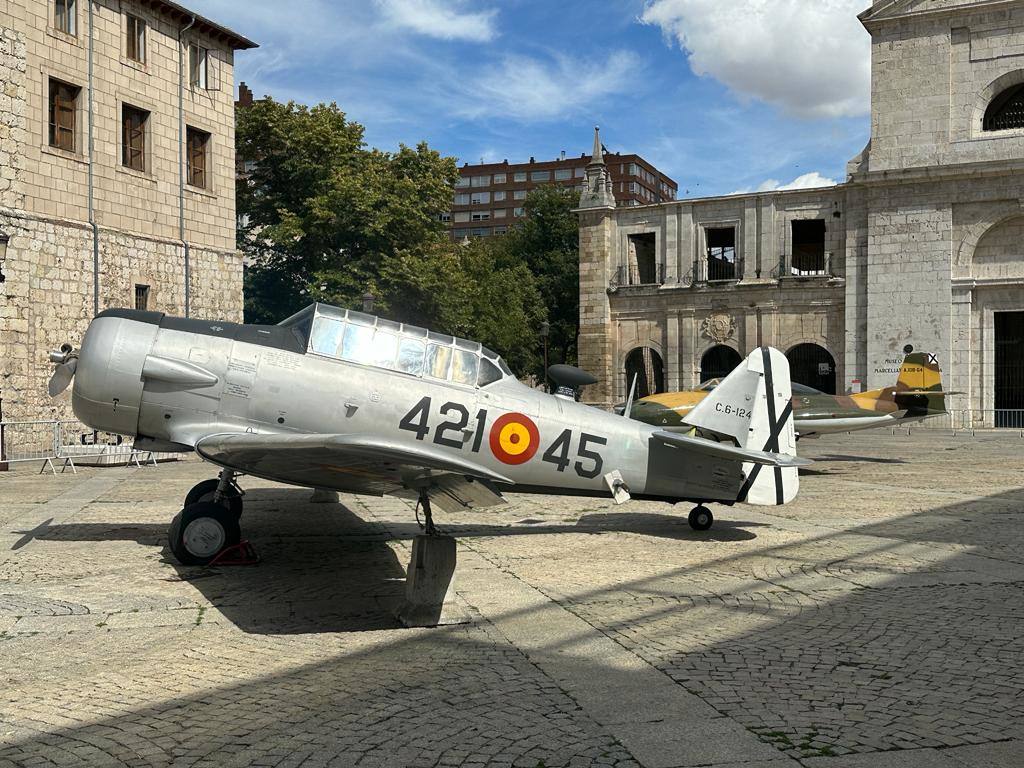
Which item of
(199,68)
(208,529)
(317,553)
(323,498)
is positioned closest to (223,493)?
(208,529)

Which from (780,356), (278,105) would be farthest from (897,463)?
(278,105)

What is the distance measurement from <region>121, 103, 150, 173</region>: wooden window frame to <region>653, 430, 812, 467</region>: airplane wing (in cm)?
2243

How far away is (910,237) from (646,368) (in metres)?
13.9

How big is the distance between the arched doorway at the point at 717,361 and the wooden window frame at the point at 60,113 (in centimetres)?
2900

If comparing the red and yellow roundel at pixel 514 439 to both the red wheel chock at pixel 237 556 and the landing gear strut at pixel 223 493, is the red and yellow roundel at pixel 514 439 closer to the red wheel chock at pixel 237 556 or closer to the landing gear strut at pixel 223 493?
the red wheel chock at pixel 237 556

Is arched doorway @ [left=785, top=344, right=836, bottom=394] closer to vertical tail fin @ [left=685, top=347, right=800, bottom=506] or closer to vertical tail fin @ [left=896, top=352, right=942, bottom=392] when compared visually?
vertical tail fin @ [left=896, top=352, right=942, bottom=392]

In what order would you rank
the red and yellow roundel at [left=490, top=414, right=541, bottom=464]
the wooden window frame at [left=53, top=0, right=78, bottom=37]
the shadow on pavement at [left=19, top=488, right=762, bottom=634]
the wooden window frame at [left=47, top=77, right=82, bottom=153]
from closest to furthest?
the shadow on pavement at [left=19, top=488, right=762, bottom=634]
the red and yellow roundel at [left=490, top=414, right=541, bottom=464]
the wooden window frame at [left=47, top=77, right=82, bottom=153]
the wooden window frame at [left=53, top=0, right=78, bottom=37]

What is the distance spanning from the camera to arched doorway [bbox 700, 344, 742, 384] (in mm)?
42562

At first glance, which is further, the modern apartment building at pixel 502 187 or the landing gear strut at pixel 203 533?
the modern apartment building at pixel 502 187

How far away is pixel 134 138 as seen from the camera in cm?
2692

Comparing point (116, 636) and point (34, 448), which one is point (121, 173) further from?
point (116, 636)

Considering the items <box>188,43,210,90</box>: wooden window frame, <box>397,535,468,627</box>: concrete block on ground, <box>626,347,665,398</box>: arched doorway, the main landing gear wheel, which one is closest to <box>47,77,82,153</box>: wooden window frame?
<box>188,43,210,90</box>: wooden window frame

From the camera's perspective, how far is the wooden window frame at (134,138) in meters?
26.5

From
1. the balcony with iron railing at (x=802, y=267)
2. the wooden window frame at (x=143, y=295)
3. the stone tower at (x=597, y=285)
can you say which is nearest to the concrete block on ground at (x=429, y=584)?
the wooden window frame at (x=143, y=295)
